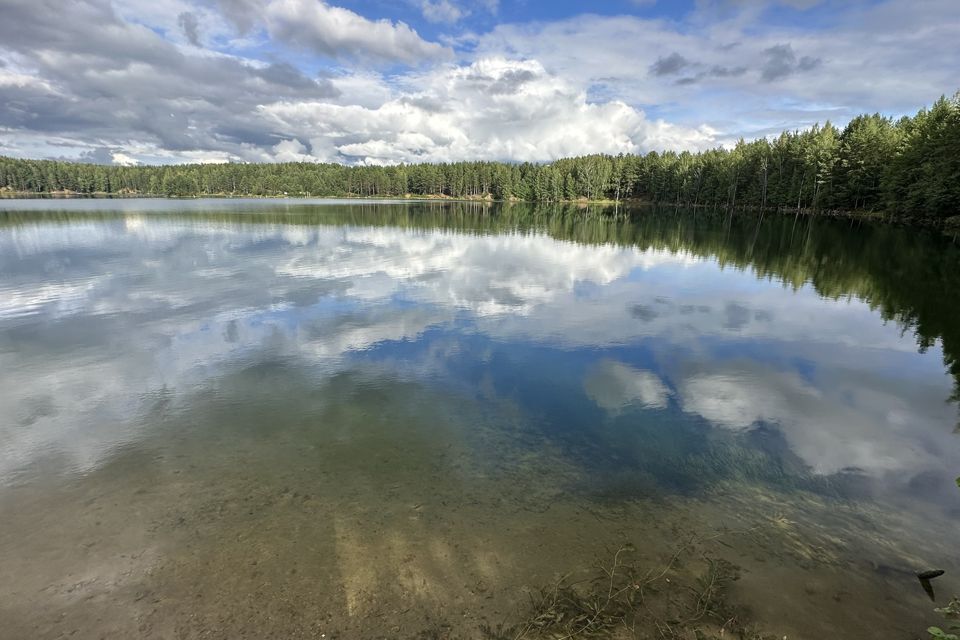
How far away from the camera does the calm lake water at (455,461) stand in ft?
22.9

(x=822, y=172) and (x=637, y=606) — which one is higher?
(x=822, y=172)

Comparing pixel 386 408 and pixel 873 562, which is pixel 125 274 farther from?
pixel 873 562

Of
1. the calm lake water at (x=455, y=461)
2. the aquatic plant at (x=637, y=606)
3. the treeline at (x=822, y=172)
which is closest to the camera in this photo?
the aquatic plant at (x=637, y=606)

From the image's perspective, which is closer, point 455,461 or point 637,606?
point 637,606

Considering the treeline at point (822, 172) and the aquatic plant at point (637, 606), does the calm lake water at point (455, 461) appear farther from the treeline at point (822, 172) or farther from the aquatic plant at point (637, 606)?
the treeline at point (822, 172)

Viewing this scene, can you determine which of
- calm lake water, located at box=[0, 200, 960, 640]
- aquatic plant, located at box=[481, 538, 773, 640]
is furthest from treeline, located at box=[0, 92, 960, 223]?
aquatic plant, located at box=[481, 538, 773, 640]

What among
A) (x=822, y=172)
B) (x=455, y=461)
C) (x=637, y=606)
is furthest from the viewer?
(x=822, y=172)

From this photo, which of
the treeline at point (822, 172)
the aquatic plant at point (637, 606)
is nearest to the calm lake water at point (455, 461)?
the aquatic plant at point (637, 606)

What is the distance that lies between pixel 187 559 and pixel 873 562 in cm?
1117

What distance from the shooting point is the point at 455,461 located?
10602 mm

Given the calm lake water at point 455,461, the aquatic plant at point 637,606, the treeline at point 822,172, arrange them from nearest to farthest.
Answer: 1. the aquatic plant at point 637,606
2. the calm lake water at point 455,461
3. the treeline at point 822,172

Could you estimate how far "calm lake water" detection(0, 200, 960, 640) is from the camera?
696 centimetres

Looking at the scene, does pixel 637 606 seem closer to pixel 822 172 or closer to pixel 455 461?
pixel 455 461

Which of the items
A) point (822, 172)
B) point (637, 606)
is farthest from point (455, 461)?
point (822, 172)
